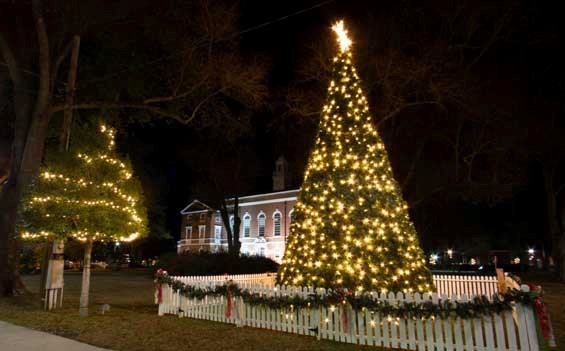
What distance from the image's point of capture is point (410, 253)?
883 cm

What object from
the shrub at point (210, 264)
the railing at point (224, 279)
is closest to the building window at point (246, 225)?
the shrub at point (210, 264)

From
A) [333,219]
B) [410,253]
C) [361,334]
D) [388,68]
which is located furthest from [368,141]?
[388,68]

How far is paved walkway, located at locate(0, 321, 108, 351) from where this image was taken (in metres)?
6.89

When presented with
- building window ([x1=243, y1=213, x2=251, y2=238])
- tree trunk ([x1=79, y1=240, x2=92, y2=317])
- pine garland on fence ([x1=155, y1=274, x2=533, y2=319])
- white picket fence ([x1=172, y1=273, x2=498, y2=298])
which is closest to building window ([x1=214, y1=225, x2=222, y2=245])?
building window ([x1=243, y1=213, x2=251, y2=238])

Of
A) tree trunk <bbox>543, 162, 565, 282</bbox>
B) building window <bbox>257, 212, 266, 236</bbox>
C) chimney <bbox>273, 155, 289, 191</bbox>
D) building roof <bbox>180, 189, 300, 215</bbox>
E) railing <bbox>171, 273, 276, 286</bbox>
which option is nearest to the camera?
railing <bbox>171, 273, 276, 286</bbox>

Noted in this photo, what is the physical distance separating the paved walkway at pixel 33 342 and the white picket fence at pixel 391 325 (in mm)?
3340

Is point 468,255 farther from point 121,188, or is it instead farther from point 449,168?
point 121,188

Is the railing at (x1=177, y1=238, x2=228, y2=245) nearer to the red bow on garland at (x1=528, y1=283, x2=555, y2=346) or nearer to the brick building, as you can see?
the brick building

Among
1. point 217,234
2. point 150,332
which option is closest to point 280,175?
point 217,234

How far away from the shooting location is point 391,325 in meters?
7.05

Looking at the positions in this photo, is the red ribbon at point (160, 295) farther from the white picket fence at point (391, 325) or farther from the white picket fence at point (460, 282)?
the white picket fence at point (460, 282)

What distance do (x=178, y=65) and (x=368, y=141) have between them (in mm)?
10647

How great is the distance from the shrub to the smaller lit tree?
41.8 feet

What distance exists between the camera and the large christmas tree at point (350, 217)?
27.9 feet
